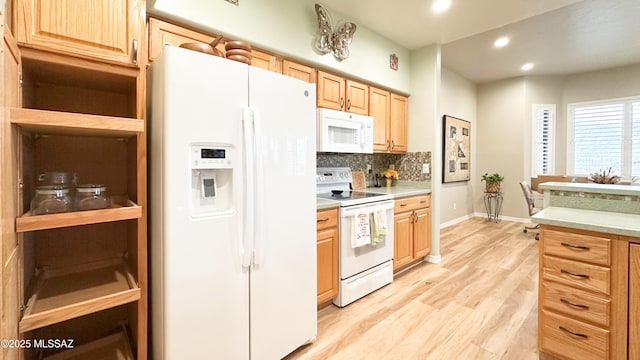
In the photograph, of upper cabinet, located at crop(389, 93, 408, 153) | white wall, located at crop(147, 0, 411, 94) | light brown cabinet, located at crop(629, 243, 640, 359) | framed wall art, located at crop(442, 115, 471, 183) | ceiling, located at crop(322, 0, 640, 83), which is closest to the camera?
light brown cabinet, located at crop(629, 243, 640, 359)

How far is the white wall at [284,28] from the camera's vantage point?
1876 mm

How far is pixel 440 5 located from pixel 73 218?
3207mm

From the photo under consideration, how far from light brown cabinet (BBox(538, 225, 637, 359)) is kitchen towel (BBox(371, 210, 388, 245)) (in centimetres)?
122

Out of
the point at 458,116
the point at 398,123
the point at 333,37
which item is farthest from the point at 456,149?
the point at 333,37

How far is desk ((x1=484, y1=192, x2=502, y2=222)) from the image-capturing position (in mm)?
6128

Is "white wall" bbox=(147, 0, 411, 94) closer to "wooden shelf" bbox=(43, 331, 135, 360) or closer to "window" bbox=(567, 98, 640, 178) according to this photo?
"wooden shelf" bbox=(43, 331, 135, 360)

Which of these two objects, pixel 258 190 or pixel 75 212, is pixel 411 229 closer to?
pixel 258 190

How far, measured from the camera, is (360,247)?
2.61 meters

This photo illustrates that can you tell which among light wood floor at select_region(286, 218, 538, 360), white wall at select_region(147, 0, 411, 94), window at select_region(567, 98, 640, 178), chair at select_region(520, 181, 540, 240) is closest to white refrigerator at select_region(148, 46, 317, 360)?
light wood floor at select_region(286, 218, 538, 360)

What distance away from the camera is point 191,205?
140cm

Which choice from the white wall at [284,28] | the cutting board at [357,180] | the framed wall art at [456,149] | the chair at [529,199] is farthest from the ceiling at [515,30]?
the chair at [529,199]

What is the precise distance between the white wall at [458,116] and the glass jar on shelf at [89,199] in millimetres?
4980

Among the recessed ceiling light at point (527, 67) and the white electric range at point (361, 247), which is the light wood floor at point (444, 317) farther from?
the recessed ceiling light at point (527, 67)

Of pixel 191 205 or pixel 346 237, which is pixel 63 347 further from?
pixel 346 237
